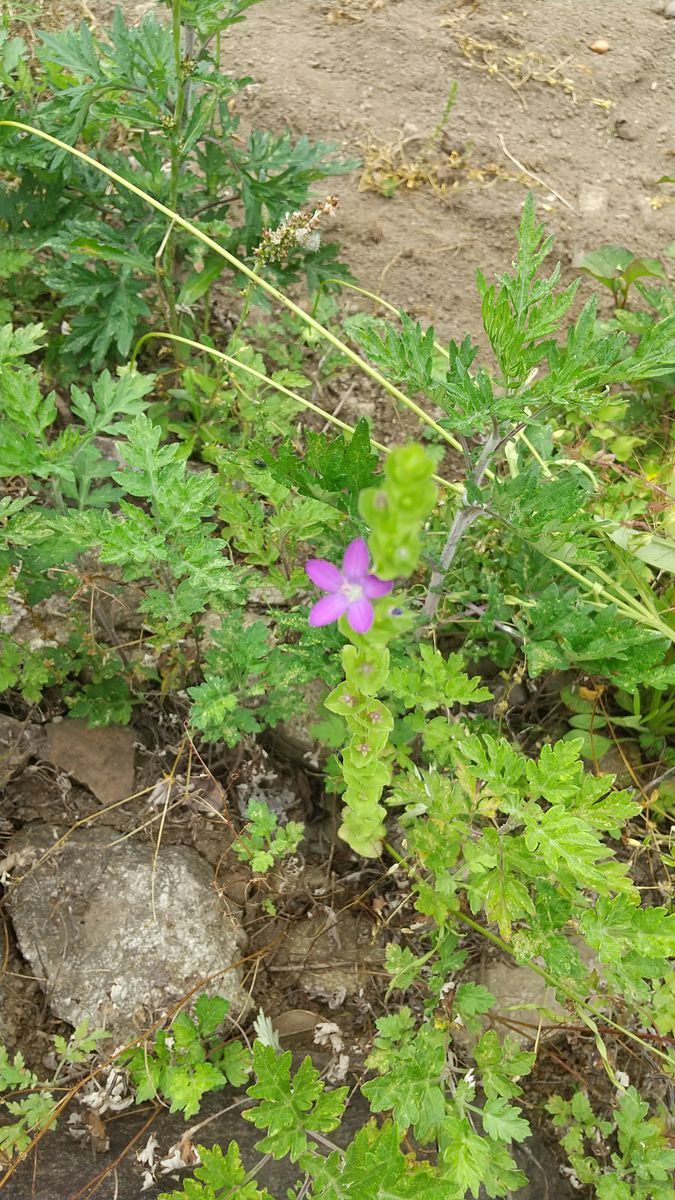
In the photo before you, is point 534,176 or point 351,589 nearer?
point 351,589

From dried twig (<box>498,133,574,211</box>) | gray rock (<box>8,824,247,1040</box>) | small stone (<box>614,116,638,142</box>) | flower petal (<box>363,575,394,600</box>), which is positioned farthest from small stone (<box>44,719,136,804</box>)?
small stone (<box>614,116,638,142</box>)

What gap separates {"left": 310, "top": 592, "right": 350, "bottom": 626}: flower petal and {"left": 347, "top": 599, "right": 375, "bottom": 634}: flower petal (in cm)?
4

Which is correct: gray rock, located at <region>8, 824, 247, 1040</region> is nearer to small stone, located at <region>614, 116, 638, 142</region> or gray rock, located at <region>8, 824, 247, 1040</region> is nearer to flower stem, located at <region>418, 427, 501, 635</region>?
flower stem, located at <region>418, 427, 501, 635</region>

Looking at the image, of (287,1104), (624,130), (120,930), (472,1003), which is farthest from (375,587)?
(624,130)

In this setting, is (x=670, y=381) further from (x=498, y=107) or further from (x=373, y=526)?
(x=373, y=526)

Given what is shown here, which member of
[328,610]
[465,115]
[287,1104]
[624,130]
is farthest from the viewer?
[624,130]

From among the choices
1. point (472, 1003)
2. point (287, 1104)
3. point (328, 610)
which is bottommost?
point (472, 1003)

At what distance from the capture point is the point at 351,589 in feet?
3.98

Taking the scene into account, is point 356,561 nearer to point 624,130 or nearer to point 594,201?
point 594,201

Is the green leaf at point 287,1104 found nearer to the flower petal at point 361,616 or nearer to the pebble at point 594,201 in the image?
the flower petal at point 361,616

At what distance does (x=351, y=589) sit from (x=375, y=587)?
11 centimetres

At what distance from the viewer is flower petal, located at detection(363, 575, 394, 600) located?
1.09 m

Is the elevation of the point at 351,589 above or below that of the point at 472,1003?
above

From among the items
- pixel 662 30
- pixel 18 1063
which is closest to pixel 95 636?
pixel 18 1063
